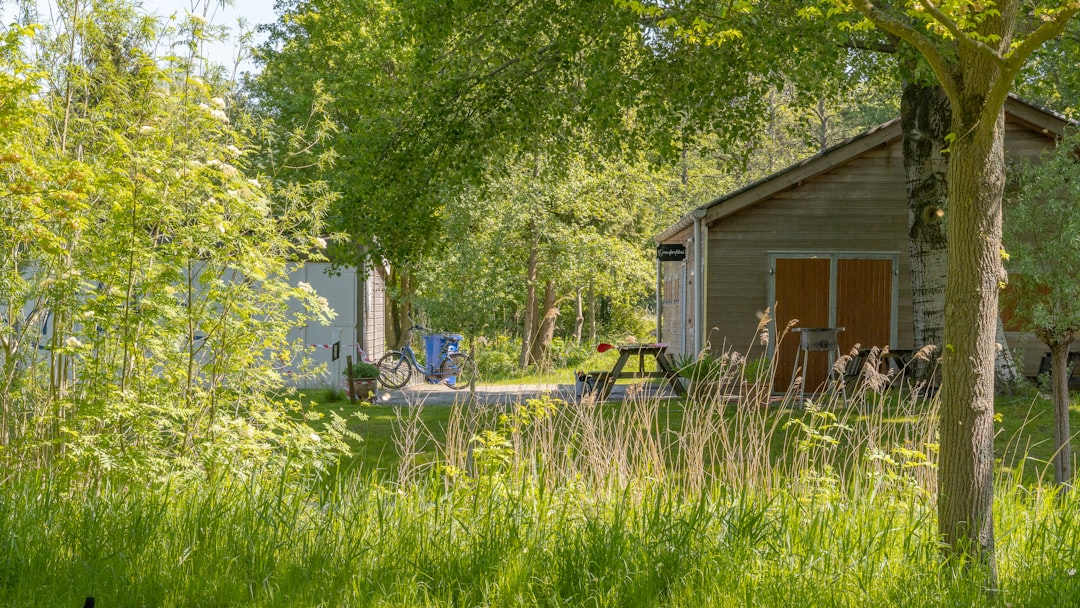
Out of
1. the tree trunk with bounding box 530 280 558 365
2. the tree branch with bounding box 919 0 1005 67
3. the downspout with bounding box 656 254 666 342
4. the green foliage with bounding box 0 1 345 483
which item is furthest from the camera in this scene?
the tree trunk with bounding box 530 280 558 365

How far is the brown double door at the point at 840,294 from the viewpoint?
15180 millimetres

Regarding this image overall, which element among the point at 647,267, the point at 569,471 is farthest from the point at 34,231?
the point at 647,267

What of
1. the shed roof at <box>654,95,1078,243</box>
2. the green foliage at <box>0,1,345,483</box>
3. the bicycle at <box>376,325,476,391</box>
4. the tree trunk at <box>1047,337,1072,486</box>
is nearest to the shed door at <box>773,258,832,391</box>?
the shed roof at <box>654,95,1078,243</box>

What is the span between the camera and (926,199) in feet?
36.8

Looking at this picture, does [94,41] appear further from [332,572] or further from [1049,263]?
[1049,263]

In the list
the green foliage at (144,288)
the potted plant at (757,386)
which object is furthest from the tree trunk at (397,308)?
the green foliage at (144,288)

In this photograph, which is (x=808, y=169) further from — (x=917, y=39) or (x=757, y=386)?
(x=917, y=39)

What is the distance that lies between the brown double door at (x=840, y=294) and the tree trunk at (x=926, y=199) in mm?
3720

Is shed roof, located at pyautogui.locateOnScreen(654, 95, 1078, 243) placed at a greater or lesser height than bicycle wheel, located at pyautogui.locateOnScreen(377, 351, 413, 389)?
greater

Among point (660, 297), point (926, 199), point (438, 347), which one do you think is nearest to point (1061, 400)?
point (926, 199)

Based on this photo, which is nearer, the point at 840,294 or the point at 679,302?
the point at 840,294

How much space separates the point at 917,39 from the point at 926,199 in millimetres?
8298

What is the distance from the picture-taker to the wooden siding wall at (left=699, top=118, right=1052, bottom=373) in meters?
15.1

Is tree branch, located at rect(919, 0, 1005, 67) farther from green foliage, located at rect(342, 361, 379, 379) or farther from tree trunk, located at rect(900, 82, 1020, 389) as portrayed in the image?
green foliage, located at rect(342, 361, 379, 379)
